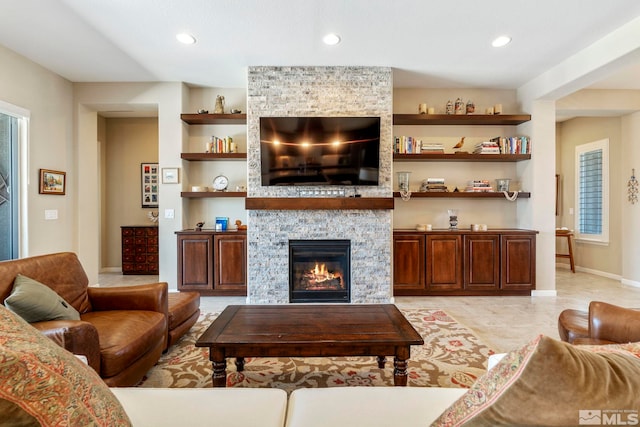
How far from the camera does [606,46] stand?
335cm

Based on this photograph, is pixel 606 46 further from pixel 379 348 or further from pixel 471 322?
pixel 379 348

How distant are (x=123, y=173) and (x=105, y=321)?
4.83 m

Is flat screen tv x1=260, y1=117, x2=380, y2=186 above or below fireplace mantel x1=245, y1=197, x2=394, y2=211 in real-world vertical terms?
above

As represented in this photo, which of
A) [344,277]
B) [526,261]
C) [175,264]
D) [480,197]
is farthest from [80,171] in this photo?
[526,261]

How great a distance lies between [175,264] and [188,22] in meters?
3.08

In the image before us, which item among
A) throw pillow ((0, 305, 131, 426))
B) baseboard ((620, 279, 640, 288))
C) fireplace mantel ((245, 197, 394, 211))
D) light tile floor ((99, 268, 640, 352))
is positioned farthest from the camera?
baseboard ((620, 279, 640, 288))

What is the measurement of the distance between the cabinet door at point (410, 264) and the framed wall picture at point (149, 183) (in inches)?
182

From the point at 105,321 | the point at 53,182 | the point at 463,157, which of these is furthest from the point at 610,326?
the point at 53,182

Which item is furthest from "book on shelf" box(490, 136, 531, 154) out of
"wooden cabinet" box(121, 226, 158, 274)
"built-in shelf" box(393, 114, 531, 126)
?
"wooden cabinet" box(121, 226, 158, 274)

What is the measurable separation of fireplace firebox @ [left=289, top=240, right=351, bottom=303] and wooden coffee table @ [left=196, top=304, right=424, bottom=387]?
188 centimetres

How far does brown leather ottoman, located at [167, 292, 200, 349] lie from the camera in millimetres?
2635

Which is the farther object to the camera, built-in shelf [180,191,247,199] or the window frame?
the window frame

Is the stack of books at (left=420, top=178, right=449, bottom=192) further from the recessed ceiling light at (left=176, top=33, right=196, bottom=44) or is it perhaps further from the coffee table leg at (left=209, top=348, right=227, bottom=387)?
the coffee table leg at (left=209, top=348, right=227, bottom=387)

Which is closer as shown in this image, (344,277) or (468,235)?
(344,277)
